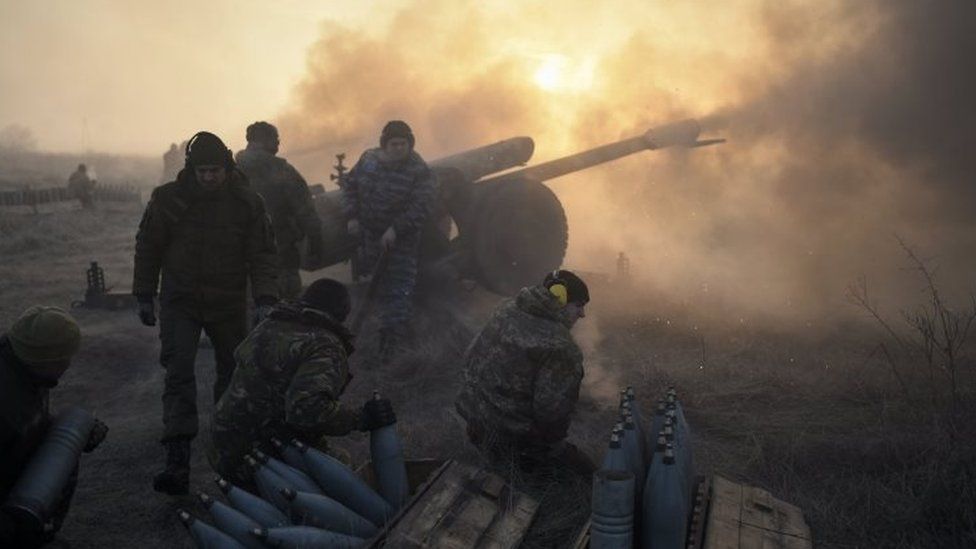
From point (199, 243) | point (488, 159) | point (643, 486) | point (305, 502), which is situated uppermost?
point (488, 159)

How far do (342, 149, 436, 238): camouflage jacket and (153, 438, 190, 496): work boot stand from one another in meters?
3.20

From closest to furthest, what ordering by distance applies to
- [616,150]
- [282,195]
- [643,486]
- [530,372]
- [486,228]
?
[643,486]
[530,372]
[282,195]
[486,228]
[616,150]

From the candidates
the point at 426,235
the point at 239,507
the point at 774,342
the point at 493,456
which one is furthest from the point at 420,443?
the point at 774,342

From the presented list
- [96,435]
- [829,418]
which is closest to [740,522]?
[829,418]

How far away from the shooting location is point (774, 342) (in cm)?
767

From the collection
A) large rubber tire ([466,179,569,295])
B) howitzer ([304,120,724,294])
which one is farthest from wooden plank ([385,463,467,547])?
large rubber tire ([466,179,569,295])

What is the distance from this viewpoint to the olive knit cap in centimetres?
331

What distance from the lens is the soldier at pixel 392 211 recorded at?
720 centimetres

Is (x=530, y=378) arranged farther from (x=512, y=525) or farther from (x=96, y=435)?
(x=96, y=435)

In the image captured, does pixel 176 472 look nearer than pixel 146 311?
Yes

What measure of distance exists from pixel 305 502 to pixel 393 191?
429 centimetres

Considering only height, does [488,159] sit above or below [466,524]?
above

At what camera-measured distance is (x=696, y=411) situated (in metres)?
5.81

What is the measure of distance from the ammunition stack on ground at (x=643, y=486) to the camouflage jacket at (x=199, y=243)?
268 cm
